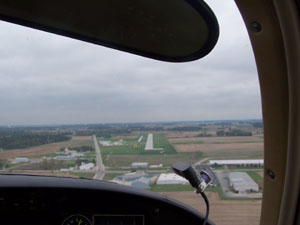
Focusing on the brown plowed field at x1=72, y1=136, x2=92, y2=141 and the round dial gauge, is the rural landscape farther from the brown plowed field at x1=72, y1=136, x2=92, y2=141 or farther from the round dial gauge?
the round dial gauge

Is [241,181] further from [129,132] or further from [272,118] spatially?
[129,132]

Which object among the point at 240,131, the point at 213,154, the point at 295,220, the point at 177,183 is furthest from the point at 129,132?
the point at 295,220

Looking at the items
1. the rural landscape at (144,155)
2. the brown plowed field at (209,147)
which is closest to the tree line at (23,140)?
the rural landscape at (144,155)

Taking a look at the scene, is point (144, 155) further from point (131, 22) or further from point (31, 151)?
point (131, 22)

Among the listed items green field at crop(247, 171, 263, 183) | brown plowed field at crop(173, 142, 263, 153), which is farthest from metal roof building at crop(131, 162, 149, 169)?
green field at crop(247, 171, 263, 183)

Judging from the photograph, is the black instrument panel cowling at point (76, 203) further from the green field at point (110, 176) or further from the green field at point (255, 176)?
the green field at point (255, 176)

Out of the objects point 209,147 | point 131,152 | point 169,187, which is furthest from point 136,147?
point 209,147

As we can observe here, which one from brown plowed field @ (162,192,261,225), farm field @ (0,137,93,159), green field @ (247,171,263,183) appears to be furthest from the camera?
farm field @ (0,137,93,159)
